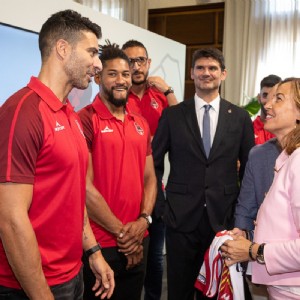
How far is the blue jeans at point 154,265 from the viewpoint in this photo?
10.5 ft

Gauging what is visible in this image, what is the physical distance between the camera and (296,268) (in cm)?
146

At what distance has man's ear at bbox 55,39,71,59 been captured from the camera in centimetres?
150

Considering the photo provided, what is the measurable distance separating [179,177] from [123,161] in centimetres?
59

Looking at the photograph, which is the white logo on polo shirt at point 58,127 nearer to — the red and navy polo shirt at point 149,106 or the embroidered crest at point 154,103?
the red and navy polo shirt at point 149,106

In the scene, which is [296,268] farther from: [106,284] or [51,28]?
[51,28]

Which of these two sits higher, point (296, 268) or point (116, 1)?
point (116, 1)

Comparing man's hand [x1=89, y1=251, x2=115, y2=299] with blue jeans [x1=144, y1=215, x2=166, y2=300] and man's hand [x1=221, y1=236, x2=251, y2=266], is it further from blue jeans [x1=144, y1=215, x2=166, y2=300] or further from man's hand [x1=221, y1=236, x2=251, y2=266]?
blue jeans [x1=144, y1=215, x2=166, y2=300]

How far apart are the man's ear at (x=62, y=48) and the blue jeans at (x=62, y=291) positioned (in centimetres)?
80

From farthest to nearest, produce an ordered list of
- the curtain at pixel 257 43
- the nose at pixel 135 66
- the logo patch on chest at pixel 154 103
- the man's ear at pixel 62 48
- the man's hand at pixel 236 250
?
the curtain at pixel 257 43 < the logo patch on chest at pixel 154 103 < the nose at pixel 135 66 < the man's hand at pixel 236 250 < the man's ear at pixel 62 48

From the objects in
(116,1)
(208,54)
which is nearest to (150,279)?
(208,54)

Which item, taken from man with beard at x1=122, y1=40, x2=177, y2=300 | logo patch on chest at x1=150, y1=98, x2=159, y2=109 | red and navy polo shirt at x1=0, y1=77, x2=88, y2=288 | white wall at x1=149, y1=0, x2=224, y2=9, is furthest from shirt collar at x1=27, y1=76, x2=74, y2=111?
white wall at x1=149, y1=0, x2=224, y2=9

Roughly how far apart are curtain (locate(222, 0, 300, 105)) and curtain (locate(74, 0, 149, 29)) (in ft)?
4.59

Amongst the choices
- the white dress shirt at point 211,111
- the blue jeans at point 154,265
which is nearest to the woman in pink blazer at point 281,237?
the white dress shirt at point 211,111

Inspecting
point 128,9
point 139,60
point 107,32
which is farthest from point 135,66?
point 128,9
